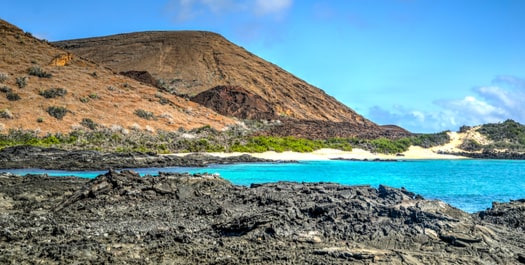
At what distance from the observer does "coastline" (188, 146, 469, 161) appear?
48.4m

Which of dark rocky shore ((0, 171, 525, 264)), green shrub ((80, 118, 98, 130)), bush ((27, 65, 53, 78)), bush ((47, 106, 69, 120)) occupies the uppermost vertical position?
bush ((27, 65, 53, 78))

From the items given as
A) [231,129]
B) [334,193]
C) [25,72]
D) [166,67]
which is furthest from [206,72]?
[334,193]

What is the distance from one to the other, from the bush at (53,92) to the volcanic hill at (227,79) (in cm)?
2403

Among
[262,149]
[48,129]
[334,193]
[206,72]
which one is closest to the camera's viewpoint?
[334,193]

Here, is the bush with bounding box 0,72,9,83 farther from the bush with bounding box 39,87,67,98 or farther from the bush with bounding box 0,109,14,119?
the bush with bounding box 0,109,14,119

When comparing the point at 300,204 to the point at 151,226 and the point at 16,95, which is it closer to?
the point at 151,226

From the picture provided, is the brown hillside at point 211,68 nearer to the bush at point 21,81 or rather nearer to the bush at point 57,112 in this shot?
the bush at point 21,81

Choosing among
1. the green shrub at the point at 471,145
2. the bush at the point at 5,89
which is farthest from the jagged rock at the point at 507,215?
the green shrub at the point at 471,145

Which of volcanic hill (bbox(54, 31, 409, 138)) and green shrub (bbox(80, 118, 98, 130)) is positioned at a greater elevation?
volcanic hill (bbox(54, 31, 409, 138))

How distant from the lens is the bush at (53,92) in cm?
4879

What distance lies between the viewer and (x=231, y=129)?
200 feet

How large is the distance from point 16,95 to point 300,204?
40.9 m

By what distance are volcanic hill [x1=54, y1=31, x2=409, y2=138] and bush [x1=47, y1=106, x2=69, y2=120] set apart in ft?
85.5

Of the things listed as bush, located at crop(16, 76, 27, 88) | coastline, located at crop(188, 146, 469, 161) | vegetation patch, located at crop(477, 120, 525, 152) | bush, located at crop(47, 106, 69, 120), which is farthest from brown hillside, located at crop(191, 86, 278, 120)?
vegetation patch, located at crop(477, 120, 525, 152)
